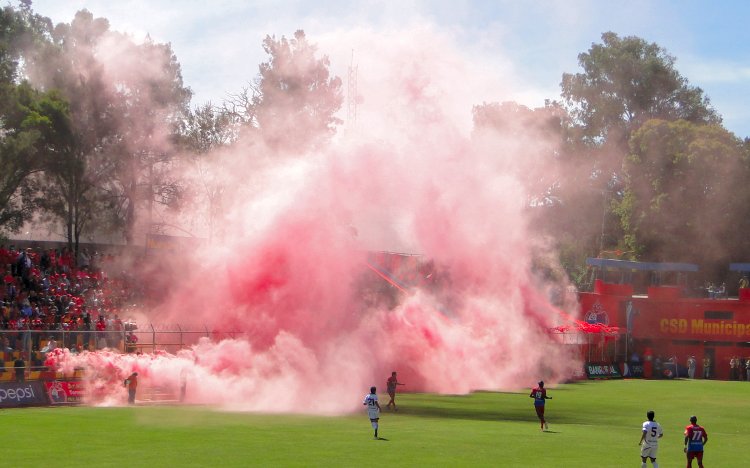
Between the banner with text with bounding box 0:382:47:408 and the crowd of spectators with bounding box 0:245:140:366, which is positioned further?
the crowd of spectators with bounding box 0:245:140:366

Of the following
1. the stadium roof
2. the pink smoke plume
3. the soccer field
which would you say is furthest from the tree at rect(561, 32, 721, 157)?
the soccer field

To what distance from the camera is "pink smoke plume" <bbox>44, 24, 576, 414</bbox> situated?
38.1m

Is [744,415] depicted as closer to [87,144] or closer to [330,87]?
[330,87]

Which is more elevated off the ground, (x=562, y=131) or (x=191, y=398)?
(x=562, y=131)

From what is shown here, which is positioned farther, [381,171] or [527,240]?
[527,240]

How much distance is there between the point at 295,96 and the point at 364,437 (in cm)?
3329

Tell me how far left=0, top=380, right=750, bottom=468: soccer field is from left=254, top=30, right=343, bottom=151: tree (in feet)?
60.2

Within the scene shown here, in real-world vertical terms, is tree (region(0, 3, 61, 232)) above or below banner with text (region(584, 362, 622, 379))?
above

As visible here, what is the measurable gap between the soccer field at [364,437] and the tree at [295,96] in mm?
18345

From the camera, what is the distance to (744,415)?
125 ft

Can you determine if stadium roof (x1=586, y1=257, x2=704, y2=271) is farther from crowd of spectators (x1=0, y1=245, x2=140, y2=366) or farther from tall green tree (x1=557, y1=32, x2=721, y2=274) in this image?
crowd of spectators (x1=0, y1=245, x2=140, y2=366)

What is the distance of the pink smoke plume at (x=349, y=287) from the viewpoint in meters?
38.1

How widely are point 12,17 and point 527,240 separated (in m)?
43.0

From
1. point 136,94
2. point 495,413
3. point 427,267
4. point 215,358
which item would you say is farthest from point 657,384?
point 136,94
